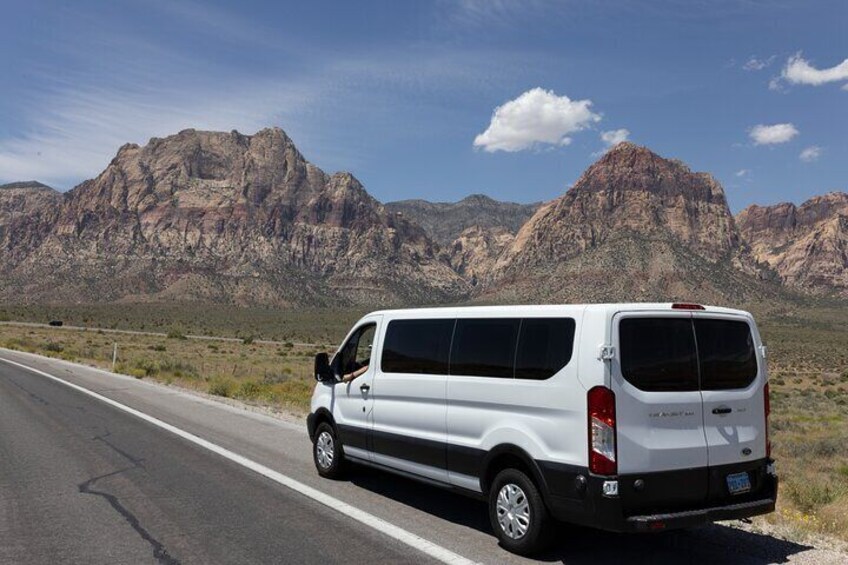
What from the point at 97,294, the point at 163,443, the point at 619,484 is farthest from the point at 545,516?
the point at 97,294

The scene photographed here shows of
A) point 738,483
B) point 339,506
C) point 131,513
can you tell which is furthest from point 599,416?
point 131,513

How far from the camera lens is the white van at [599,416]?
5.44 metres

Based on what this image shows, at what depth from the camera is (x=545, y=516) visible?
5770 millimetres

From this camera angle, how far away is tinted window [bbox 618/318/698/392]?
5578 millimetres

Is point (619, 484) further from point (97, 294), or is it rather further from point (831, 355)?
point (97, 294)

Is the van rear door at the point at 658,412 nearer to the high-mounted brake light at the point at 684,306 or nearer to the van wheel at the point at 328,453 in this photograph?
the high-mounted brake light at the point at 684,306

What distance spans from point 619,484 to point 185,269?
181 m

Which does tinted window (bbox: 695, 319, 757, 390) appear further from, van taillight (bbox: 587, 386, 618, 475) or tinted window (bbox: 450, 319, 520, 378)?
tinted window (bbox: 450, 319, 520, 378)

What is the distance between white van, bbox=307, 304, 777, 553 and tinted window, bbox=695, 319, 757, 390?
14 mm

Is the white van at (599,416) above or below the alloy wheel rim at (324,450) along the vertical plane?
above

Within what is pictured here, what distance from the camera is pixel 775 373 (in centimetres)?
4872

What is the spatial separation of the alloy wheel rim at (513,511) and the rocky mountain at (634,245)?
106 m

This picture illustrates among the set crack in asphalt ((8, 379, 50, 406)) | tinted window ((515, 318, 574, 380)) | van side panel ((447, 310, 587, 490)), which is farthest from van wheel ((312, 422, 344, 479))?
crack in asphalt ((8, 379, 50, 406))

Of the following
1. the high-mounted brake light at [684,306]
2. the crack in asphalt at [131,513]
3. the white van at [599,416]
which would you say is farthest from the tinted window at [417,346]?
the crack in asphalt at [131,513]
